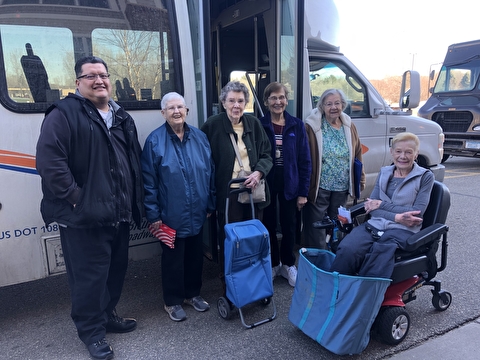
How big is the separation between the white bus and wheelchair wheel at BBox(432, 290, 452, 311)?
1.92 meters

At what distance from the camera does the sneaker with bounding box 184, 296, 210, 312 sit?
3346 mm

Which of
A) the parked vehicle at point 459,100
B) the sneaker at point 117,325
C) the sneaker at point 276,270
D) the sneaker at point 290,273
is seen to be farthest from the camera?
the parked vehicle at point 459,100

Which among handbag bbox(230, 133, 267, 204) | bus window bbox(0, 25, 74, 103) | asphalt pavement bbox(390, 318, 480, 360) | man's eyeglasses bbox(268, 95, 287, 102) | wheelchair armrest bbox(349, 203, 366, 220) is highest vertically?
bus window bbox(0, 25, 74, 103)

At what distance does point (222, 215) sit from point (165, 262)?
23.5 inches

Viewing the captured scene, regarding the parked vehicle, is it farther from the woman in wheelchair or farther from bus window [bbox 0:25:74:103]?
bus window [bbox 0:25:74:103]

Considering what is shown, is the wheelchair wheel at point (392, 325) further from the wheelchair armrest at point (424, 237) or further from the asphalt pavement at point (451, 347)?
the wheelchair armrest at point (424, 237)

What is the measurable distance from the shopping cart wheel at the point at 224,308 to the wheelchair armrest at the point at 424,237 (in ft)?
4.67

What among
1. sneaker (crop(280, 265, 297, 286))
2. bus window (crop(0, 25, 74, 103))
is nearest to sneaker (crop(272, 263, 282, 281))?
sneaker (crop(280, 265, 297, 286))

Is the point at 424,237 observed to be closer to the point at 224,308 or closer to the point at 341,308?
the point at 341,308

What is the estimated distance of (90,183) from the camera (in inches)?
98.2

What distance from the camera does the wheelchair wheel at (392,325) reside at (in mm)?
2756

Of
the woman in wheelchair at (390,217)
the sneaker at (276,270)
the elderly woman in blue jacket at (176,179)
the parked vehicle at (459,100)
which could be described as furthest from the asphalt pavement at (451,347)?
the parked vehicle at (459,100)

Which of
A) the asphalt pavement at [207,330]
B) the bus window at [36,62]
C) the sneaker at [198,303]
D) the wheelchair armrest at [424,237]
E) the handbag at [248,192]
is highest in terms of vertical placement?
the bus window at [36,62]

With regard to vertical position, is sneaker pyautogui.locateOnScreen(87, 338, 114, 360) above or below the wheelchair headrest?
below
